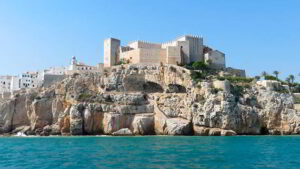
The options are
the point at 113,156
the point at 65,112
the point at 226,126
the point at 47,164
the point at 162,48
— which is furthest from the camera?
the point at 162,48

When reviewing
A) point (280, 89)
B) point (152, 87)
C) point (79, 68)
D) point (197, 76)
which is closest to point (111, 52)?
point (79, 68)

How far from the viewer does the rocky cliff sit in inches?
2072

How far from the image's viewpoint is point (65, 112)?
55188 millimetres

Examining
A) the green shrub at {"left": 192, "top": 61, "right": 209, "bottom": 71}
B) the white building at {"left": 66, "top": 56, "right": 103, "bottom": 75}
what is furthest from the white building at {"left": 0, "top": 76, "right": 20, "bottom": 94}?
the green shrub at {"left": 192, "top": 61, "right": 209, "bottom": 71}

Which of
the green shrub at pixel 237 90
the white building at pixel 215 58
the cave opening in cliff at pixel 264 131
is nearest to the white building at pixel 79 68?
the white building at pixel 215 58

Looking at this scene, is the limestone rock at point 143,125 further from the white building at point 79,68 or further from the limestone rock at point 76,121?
the white building at point 79,68

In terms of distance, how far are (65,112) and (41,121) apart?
15.4 ft

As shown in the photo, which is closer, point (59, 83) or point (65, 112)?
point (65, 112)

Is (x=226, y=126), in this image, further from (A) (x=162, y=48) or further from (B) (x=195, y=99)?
(A) (x=162, y=48)

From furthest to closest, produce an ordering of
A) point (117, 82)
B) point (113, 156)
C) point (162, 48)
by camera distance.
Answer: point (162, 48) < point (117, 82) < point (113, 156)

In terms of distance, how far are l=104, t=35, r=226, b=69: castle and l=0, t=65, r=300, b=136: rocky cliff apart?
322 centimetres

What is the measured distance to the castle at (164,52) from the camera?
2506 inches

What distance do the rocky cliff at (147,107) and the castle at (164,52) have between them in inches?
127

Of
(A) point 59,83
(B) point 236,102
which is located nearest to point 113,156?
(B) point 236,102
